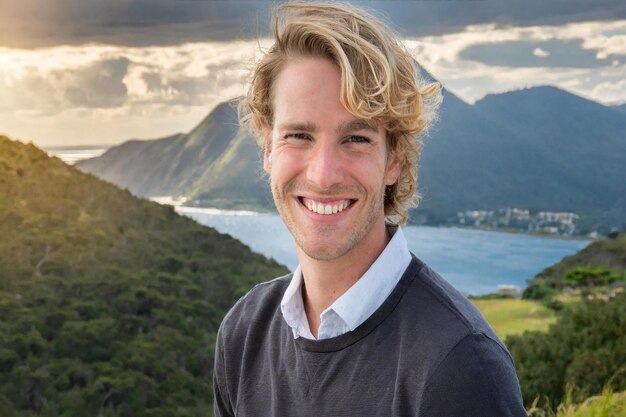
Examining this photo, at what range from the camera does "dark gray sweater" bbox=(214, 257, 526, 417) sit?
1451 millimetres

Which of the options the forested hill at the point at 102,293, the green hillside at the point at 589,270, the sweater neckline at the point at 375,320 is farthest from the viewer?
the green hillside at the point at 589,270

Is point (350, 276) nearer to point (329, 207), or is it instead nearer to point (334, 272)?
point (334, 272)

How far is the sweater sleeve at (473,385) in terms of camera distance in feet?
4.70

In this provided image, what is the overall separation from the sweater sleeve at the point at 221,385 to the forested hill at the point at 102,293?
17.1 metres

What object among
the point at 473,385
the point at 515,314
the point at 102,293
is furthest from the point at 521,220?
the point at 473,385

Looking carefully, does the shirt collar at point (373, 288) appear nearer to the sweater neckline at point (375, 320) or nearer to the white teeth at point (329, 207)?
the sweater neckline at point (375, 320)

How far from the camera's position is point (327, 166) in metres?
1.70

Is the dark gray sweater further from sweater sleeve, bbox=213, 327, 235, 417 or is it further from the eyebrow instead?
the eyebrow

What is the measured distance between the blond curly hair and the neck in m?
0.26

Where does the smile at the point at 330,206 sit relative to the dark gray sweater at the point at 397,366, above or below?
above

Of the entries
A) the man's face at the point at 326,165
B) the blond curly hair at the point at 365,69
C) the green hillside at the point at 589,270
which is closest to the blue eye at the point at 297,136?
the man's face at the point at 326,165

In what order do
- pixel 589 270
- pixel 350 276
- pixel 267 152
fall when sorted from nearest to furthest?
1. pixel 350 276
2. pixel 267 152
3. pixel 589 270

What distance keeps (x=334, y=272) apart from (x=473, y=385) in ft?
1.51

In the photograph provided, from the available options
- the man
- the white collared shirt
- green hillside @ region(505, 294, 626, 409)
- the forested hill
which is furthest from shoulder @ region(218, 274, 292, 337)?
the forested hill
